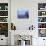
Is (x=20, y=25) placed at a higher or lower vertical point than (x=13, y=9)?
lower

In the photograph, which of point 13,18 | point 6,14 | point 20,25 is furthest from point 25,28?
point 6,14

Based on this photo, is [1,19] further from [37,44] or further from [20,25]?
[37,44]

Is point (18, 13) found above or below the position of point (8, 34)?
above

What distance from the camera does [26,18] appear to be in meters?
6.34

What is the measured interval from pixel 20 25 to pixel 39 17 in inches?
41.3

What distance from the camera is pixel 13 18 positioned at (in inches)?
248

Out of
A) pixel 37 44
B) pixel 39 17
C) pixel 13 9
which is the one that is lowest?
pixel 37 44

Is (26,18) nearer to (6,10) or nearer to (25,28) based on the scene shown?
(25,28)

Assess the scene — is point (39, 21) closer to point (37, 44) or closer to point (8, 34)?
point (37, 44)

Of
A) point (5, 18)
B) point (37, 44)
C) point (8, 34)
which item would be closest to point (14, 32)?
point (8, 34)

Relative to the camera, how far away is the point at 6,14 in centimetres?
652

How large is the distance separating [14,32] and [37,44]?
129 cm

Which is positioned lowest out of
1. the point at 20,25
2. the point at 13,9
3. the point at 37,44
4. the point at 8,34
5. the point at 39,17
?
the point at 37,44

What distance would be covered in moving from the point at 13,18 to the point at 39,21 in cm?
131
